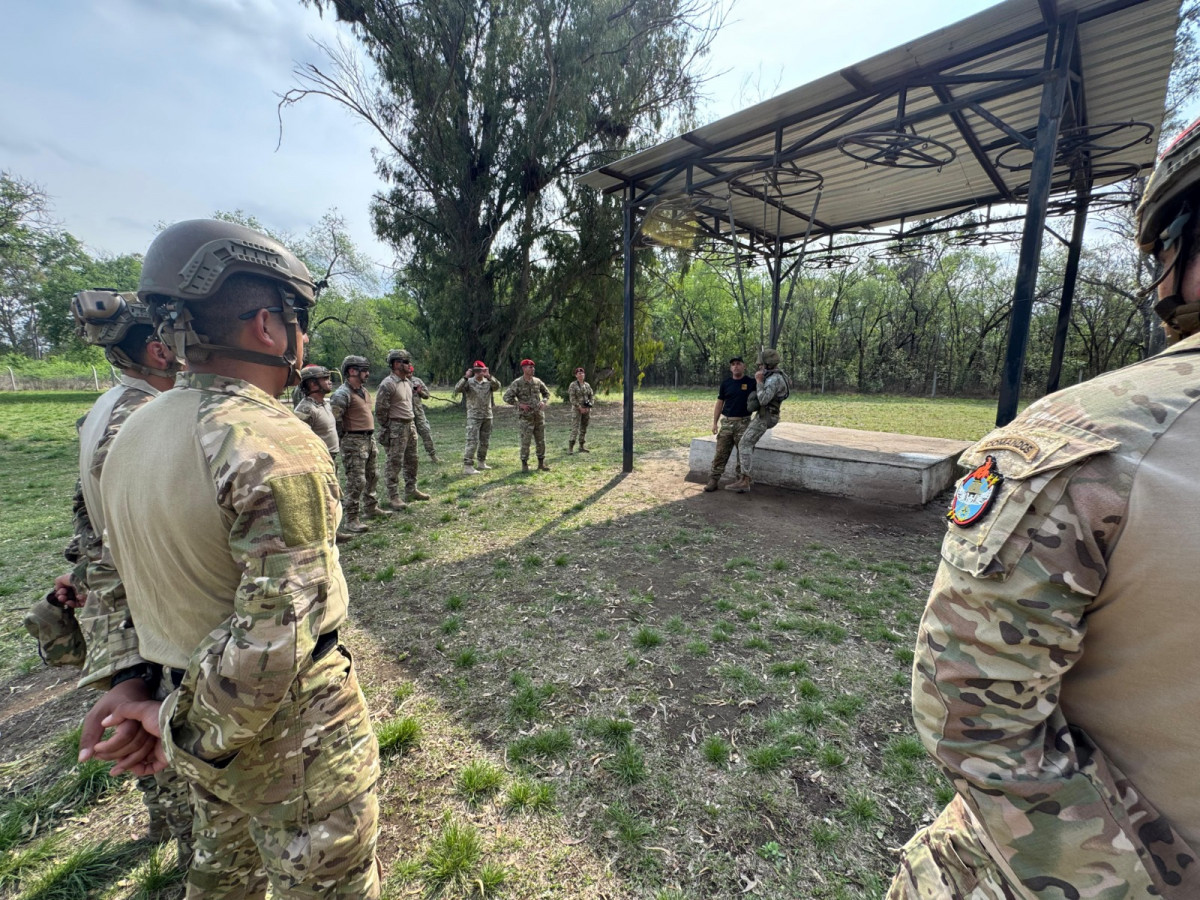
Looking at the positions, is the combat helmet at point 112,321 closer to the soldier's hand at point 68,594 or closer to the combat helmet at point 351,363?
the soldier's hand at point 68,594

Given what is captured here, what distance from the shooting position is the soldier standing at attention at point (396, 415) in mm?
6379

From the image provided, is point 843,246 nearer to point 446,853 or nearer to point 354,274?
point 446,853

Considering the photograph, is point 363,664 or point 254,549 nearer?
point 254,549

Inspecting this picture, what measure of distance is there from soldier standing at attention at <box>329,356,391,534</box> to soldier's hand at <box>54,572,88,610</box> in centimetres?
387

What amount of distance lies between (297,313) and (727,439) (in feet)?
19.8

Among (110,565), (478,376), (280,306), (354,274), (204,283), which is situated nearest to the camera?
(204,283)

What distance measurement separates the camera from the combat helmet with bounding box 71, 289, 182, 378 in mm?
2096

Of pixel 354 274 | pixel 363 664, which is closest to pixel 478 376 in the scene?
pixel 363 664

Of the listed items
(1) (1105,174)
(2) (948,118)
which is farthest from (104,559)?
(1) (1105,174)

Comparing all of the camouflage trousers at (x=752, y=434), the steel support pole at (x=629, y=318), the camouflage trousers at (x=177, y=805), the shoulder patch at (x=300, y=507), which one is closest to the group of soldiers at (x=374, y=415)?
the steel support pole at (x=629, y=318)

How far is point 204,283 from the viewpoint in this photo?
1243 mm

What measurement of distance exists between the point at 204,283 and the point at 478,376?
7098 millimetres

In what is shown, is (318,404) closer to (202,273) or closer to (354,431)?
(354,431)

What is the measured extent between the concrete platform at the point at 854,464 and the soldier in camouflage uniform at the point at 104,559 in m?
6.52
